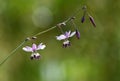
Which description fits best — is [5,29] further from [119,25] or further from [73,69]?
[119,25]

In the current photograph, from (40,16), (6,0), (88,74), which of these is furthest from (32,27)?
(88,74)

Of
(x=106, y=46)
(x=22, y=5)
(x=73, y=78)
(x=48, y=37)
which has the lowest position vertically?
(x=73, y=78)

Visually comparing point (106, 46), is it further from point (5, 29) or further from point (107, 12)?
point (5, 29)

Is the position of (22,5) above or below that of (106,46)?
above

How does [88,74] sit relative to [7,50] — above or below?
below

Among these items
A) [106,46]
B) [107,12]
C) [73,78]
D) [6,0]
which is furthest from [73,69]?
[6,0]

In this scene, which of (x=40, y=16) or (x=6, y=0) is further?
(x=40, y=16)
